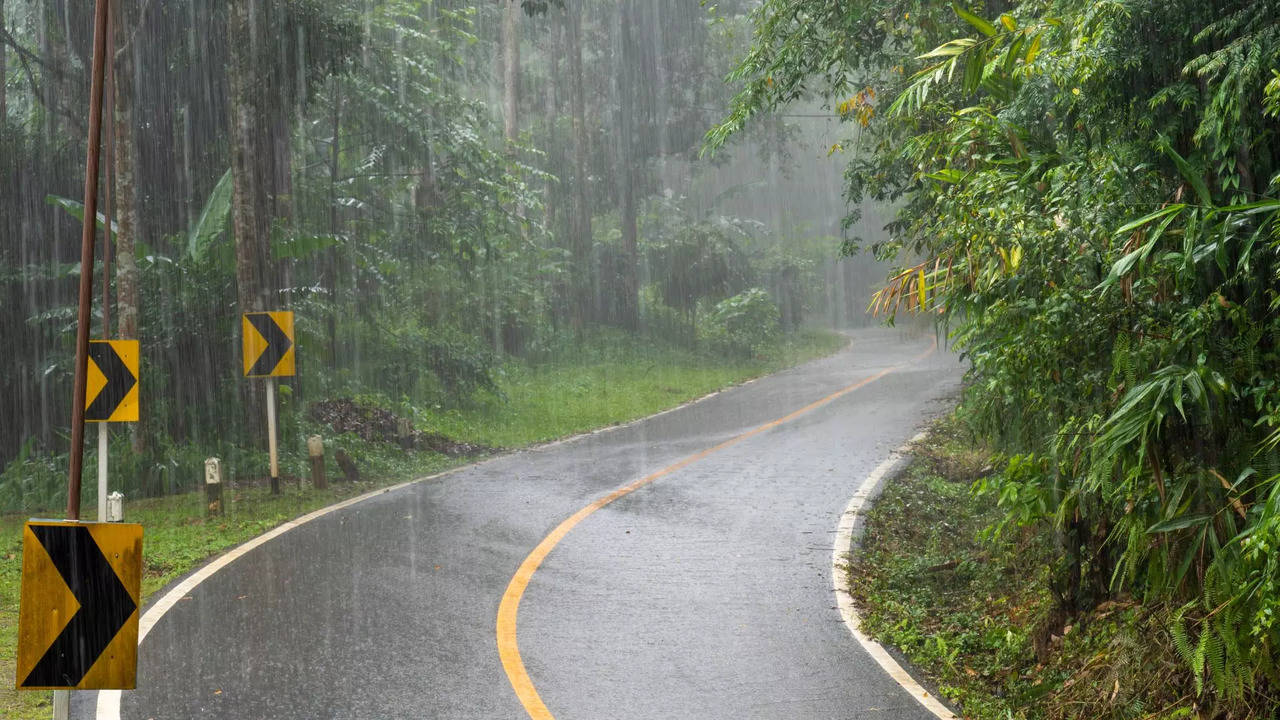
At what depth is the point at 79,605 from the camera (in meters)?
5.00

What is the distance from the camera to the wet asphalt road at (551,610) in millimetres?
6461

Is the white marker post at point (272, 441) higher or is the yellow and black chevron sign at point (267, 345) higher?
the yellow and black chevron sign at point (267, 345)

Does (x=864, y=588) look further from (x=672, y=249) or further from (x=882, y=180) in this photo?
(x=672, y=249)

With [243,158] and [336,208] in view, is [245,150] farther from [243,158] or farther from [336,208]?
A: [336,208]

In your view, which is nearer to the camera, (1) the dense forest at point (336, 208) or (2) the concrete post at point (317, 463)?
(2) the concrete post at point (317, 463)

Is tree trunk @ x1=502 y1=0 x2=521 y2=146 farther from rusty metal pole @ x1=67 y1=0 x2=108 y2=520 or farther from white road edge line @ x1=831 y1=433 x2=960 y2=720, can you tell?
rusty metal pole @ x1=67 y1=0 x2=108 y2=520

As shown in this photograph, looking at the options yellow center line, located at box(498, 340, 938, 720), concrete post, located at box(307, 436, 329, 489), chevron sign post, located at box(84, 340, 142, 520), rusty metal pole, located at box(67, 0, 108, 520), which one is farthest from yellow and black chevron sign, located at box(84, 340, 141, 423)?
rusty metal pole, located at box(67, 0, 108, 520)

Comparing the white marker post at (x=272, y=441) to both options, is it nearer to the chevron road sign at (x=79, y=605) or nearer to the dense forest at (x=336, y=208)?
the dense forest at (x=336, y=208)

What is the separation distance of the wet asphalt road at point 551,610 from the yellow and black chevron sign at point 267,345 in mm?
2053

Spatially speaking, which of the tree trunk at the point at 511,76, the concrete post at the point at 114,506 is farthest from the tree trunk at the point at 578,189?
the concrete post at the point at 114,506

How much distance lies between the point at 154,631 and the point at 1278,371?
7246 mm

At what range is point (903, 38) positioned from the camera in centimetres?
1355

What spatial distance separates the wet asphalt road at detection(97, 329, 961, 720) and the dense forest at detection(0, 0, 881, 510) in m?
4.78

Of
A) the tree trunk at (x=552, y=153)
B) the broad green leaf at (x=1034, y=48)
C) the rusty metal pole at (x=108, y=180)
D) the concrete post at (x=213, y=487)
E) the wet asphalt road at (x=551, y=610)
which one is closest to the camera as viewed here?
the wet asphalt road at (x=551, y=610)
